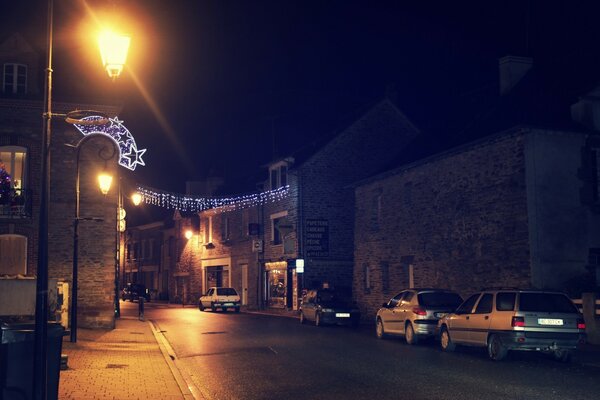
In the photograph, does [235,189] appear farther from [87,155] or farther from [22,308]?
[22,308]

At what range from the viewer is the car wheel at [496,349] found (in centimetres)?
1489

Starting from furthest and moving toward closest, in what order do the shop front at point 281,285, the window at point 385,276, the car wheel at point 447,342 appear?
the shop front at point 281,285
the window at point 385,276
the car wheel at point 447,342

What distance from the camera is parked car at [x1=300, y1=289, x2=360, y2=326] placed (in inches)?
1076

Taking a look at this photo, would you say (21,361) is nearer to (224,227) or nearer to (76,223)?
(76,223)

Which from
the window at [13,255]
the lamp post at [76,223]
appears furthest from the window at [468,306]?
the window at [13,255]

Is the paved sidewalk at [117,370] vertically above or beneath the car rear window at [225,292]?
beneath

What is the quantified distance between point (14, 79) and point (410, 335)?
1594cm

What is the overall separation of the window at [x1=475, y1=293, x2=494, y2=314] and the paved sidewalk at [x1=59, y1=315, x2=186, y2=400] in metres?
7.10

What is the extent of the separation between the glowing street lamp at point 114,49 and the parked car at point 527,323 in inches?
395

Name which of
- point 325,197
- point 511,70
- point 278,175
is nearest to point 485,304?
point 511,70

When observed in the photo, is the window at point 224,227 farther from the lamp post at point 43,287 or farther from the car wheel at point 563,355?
the lamp post at point 43,287

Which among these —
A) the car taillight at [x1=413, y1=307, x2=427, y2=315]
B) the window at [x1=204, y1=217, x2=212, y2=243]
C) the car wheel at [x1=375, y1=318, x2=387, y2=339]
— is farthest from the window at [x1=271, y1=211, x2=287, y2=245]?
the car taillight at [x1=413, y1=307, x2=427, y2=315]

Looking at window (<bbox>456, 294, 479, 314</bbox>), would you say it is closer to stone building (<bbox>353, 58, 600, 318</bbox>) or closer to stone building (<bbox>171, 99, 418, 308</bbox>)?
stone building (<bbox>353, 58, 600, 318</bbox>)

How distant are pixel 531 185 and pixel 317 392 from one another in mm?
14078
